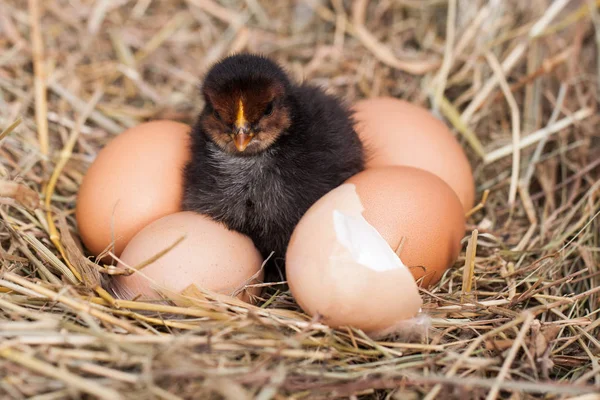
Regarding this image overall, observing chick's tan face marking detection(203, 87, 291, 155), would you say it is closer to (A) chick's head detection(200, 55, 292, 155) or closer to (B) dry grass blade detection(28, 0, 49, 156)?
(A) chick's head detection(200, 55, 292, 155)

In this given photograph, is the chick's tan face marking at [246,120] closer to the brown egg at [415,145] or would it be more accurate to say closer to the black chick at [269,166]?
the black chick at [269,166]

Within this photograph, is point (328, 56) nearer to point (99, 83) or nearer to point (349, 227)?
point (99, 83)

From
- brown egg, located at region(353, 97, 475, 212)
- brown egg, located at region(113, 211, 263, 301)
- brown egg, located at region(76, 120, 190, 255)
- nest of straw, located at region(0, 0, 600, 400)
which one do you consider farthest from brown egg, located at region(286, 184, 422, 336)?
brown egg, located at region(76, 120, 190, 255)

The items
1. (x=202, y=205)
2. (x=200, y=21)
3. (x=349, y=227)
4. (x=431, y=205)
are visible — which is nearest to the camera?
(x=349, y=227)

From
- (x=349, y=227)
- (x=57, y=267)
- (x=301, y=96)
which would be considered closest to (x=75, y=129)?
(x=57, y=267)

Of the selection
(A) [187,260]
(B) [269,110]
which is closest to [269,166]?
(B) [269,110]

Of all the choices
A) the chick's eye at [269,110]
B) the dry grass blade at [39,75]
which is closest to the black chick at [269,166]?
the chick's eye at [269,110]
